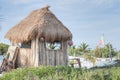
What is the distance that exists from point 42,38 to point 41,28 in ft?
1.72

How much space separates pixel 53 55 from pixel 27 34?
5.66 feet

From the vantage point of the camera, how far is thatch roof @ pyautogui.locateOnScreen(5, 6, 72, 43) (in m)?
19.2

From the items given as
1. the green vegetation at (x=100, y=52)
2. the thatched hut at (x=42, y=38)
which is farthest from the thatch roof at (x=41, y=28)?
the green vegetation at (x=100, y=52)

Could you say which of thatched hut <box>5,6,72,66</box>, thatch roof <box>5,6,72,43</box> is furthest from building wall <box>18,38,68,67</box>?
thatch roof <box>5,6,72,43</box>

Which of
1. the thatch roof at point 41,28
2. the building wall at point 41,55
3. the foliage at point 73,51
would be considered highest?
the thatch roof at point 41,28

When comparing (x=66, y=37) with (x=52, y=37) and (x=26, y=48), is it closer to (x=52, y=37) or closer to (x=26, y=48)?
(x=52, y=37)

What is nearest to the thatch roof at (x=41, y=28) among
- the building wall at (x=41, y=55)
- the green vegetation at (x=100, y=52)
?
the building wall at (x=41, y=55)

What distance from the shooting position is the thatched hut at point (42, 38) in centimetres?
1927

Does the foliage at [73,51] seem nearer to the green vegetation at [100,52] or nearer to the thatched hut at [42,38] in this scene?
the green vegetation at [100,52]

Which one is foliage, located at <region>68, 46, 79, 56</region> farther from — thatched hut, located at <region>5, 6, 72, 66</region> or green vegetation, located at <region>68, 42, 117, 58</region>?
thatched hut, located at <region>5, 6, 72, 66</region>

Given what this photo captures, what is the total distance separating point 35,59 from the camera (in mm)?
19281

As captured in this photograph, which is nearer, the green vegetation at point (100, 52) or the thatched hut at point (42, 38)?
the thatched hut at point (42, 38)

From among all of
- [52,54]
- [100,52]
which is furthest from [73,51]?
[52,54]

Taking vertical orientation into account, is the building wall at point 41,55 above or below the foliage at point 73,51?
below
